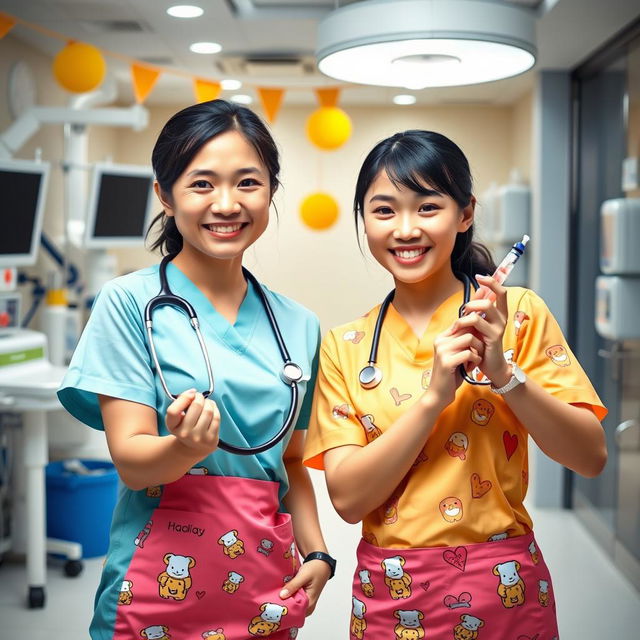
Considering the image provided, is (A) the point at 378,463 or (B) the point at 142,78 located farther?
(B) the point at 142,78

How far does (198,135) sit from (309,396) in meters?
0.47

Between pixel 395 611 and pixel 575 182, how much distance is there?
11.2 ft

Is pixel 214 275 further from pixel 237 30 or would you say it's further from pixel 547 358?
pixel 237 30

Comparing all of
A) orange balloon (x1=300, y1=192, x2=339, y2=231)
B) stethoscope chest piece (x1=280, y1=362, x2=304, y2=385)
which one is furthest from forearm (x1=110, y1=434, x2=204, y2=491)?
orange balloon (x1=300, y1=192, x2=339, y2=231)

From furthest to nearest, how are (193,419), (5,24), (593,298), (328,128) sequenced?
(328,128) → (593,298) → (5,24) → (193,419)

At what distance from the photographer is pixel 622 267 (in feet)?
11.1

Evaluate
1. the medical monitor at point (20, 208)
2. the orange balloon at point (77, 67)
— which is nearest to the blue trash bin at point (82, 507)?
the medical monitor at point (20, 208)

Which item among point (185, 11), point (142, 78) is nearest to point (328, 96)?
point (142, 78)

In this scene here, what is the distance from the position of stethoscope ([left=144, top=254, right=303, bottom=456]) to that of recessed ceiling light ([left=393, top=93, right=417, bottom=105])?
4915 millimetres

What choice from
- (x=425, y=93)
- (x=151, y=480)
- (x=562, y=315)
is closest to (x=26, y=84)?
(x=425, y=93)

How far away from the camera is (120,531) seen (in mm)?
1320

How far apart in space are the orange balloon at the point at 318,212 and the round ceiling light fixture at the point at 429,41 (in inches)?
152

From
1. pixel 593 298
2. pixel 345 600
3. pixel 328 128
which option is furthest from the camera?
pixel 328 128

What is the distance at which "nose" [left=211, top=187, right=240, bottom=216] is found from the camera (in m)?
1.28
